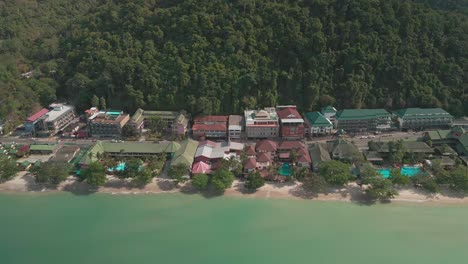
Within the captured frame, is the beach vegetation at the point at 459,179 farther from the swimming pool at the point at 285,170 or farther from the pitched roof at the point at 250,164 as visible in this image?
the pitched roof at the point at 250,164

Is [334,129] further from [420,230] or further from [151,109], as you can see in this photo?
[151,109]

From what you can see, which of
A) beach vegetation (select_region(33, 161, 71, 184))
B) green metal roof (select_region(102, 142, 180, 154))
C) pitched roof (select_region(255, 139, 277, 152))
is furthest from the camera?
pitched roof (select_region(255, 139, 277, 152))

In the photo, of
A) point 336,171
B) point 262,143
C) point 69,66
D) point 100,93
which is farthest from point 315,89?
point 69,66

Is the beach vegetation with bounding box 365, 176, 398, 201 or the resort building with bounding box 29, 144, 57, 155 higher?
the resort building with bounding box 29, 144, 57, 155

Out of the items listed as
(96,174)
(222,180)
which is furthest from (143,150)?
(222,180)

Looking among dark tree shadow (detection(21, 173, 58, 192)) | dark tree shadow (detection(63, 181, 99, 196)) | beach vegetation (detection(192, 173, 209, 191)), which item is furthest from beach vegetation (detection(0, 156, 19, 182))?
beach vegetation (detection(192, 173, 209, 191))

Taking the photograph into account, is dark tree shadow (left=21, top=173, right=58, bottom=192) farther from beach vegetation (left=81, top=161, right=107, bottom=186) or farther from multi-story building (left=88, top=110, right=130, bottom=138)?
multi-story building (left=88, top=110, right=130, bottom=138)
